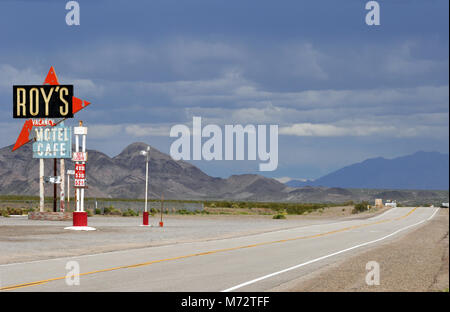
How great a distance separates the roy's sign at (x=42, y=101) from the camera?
46.3 metres

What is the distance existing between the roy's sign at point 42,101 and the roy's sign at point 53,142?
5879 mm

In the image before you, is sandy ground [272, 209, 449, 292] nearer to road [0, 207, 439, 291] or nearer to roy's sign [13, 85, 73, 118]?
road [0, 207, 439, 291]

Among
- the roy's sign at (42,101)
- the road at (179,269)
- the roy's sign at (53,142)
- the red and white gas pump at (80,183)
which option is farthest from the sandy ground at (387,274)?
the roy's sign at (53,142)

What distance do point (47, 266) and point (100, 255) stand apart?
14.0ft

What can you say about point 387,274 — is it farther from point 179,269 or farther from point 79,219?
point 79,219

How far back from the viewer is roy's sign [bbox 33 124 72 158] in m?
56.3

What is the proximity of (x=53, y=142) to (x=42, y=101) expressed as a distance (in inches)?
319

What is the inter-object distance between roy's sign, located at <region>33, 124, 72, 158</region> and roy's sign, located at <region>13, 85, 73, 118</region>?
5.88m

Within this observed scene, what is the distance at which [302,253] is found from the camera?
26.2 m

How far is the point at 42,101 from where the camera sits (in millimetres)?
49094

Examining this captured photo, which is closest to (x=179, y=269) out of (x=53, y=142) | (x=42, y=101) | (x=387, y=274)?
(x=387, y=274)
